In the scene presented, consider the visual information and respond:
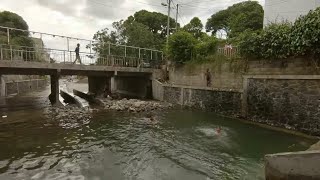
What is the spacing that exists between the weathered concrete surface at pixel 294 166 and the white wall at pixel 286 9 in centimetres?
1488

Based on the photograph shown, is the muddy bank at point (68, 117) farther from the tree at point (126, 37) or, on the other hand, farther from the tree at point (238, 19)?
the tree at point (238, 19)

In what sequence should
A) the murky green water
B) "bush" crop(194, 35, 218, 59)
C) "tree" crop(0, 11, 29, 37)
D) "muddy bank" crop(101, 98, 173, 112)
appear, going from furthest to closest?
"tree" crop(0, 11, 29, 37) < "muddy bank" crop(101, 98, 173, 112) < "bush" crop(194, 35, 218, 59) < the murky green water

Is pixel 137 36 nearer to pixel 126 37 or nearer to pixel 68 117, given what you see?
pixel 126 37

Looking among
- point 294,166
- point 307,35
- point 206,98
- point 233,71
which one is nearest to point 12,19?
point 206,98

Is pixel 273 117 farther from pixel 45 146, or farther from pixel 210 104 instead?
pixel 45 146

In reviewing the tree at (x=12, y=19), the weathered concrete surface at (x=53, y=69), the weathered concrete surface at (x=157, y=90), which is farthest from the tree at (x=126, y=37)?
the tree at (x=12, y=19)

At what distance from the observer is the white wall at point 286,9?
17078 mm

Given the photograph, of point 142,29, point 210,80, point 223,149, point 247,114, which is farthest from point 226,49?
point 142,29

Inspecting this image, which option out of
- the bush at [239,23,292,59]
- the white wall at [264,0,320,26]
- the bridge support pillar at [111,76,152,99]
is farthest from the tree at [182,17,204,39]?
the bush at [239,23,292,59]

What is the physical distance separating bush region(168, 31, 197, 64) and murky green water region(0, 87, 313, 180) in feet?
23.5

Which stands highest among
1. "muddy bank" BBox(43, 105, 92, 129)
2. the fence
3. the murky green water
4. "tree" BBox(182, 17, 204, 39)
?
"tree" BBox(182, 17, 204, 39)

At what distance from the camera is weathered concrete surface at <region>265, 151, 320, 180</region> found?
518 centimetres

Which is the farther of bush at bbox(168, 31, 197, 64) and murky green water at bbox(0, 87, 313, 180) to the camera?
bush at bbox(168, 31, 197, 64)

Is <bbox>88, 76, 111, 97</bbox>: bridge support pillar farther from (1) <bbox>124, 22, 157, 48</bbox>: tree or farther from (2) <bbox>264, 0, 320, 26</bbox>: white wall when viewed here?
(2) <bbox>264, 0, 320, 26</bbox>: white wall
